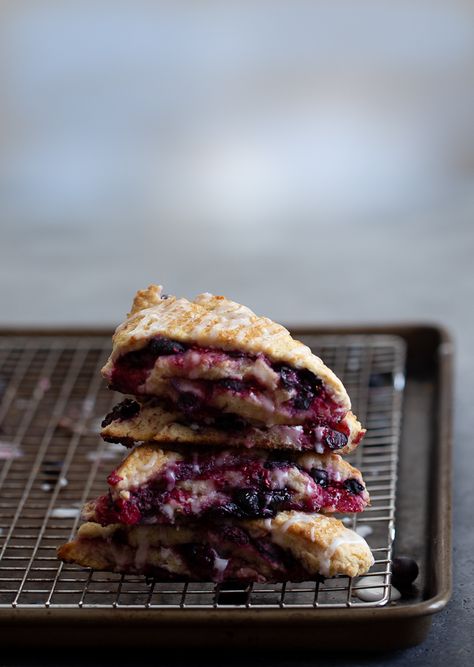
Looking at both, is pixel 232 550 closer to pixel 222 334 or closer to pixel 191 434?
pixel 191 434

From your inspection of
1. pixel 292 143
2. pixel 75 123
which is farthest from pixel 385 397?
pixel 75 123

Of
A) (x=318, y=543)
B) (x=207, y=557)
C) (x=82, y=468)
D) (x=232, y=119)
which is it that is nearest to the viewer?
(x=318, y=543)

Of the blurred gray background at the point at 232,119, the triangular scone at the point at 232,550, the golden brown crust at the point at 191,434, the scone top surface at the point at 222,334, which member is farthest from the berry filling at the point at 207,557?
the blurred gray background at the point at 232,119

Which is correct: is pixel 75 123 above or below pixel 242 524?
below

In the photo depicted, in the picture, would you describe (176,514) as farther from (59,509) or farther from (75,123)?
(75,123)

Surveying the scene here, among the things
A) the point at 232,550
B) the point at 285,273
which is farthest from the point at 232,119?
the point at 232,550

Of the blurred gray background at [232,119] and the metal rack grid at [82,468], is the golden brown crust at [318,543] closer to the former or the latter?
the metal rack grid at [82,468]
